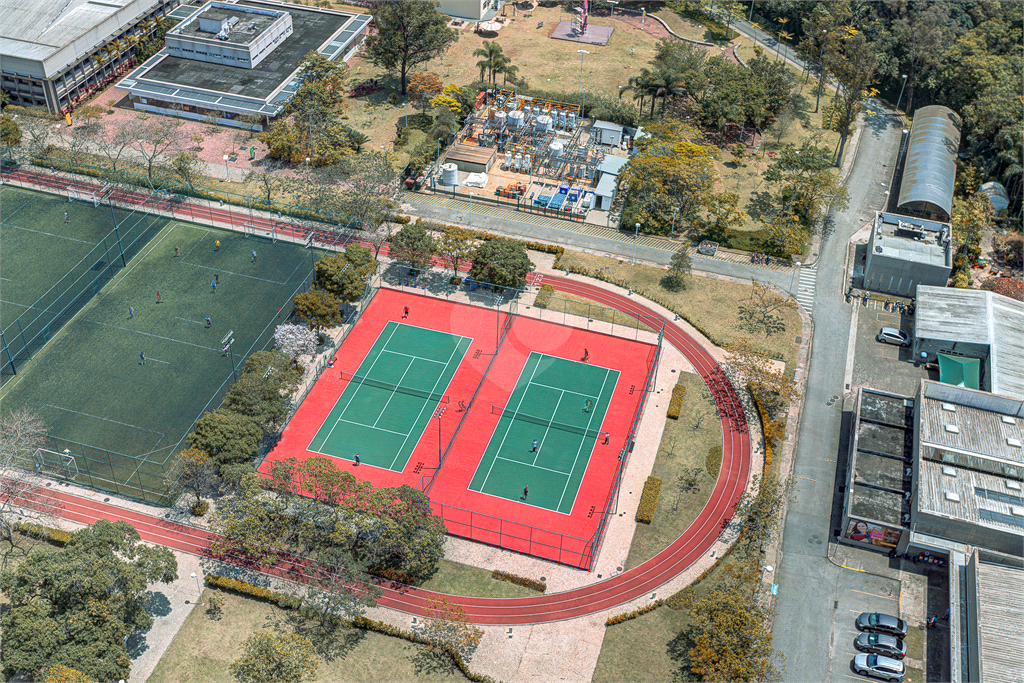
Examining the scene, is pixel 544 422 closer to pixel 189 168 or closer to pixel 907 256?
pixel 907 256

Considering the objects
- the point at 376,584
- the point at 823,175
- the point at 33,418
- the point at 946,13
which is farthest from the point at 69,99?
the point at 946,13

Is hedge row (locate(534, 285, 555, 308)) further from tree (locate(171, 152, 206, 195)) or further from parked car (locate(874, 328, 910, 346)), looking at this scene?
tree (locate(171, 152, 206, 195))

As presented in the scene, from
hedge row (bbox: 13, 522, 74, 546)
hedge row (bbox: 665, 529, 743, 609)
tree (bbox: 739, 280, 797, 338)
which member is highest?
tree (bbox: 739, 280, 797, 338)

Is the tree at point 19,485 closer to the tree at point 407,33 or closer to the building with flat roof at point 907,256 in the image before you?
the tree at point 407,33

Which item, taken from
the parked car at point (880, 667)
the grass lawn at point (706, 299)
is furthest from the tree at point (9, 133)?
the parked car at point (880, 667)

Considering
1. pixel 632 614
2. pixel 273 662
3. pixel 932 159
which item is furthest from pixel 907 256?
pixel 273 662

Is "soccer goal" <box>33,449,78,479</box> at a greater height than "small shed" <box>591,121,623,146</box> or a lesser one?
lesser

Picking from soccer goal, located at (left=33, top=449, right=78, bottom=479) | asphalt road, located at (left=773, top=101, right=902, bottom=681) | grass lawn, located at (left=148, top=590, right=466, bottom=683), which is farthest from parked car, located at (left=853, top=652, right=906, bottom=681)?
soccer goal, located at (left=33, top=449, right=78, bottom=479)

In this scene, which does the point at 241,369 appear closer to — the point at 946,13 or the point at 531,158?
the point at 531,158
